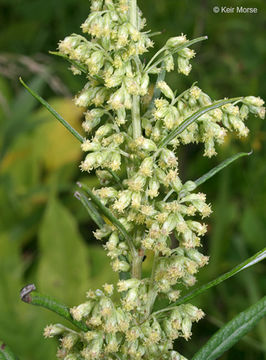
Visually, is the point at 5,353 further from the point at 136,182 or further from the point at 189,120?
the point at 189,120

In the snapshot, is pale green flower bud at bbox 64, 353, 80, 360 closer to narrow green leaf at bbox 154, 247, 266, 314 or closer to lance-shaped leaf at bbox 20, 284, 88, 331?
lance-shaped leaf at bbox 20, 284, 88, 331

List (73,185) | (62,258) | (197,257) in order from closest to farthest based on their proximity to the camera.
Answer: (197,257), (62,258), (73,185)

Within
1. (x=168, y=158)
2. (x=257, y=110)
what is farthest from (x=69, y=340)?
(x=257, y=110)

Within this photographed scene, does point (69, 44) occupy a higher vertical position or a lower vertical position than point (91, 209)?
higher

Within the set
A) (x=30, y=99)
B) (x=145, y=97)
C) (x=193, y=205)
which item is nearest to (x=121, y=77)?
(x=145, y=97)

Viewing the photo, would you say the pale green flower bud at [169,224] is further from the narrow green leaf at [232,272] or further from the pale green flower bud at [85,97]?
the pale green flower bud at [85,97]

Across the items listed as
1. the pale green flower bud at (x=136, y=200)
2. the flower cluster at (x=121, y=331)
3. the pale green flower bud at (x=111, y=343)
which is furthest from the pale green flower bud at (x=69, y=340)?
the pale green flower bud at (x=136, y=200)

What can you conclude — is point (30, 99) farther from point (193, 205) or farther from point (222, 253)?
point (193, 205)
